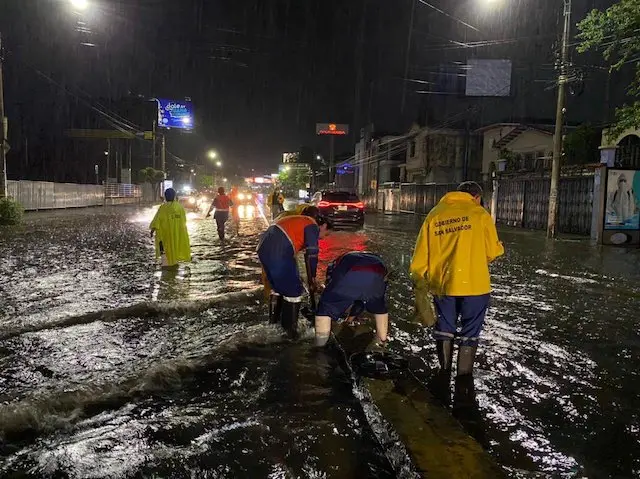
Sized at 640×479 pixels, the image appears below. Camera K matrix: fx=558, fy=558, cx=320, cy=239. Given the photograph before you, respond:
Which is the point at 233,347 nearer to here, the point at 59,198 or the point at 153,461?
the point at 153,461

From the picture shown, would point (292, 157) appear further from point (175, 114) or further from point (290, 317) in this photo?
point (290, 317)

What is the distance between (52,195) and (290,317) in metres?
33.0

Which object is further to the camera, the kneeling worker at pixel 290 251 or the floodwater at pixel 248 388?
the kneeling worker at pixel 290 251

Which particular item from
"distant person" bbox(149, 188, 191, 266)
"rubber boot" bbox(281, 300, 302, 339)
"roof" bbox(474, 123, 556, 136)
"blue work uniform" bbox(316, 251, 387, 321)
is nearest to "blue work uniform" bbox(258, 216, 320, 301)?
"rubber boot" bbox(281, 300, 302, 339)

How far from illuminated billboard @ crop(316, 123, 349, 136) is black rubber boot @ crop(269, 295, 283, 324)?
95403mm

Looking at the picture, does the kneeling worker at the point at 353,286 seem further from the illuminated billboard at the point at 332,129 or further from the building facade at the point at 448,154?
the illuminated billboard at the point at 332,129

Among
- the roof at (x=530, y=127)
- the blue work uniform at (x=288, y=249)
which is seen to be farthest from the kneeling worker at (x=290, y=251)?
the roof at (x=530, y=127)

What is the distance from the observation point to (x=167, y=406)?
3977 millimetres

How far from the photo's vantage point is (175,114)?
57906 millimetres

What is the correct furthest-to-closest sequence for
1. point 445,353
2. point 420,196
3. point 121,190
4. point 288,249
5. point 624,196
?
1. point 121,190
2. point 420,196
3. point 624,196
4. point 288,249
5. point 445,353

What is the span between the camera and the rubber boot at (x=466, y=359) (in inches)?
171

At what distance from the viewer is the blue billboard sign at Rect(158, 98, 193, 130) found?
2260 inches

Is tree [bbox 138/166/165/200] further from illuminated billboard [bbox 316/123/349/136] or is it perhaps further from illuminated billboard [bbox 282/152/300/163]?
illuminated billboard [bbox 282/152/300/163]

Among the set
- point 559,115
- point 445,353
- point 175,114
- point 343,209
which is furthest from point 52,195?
point 445,353
